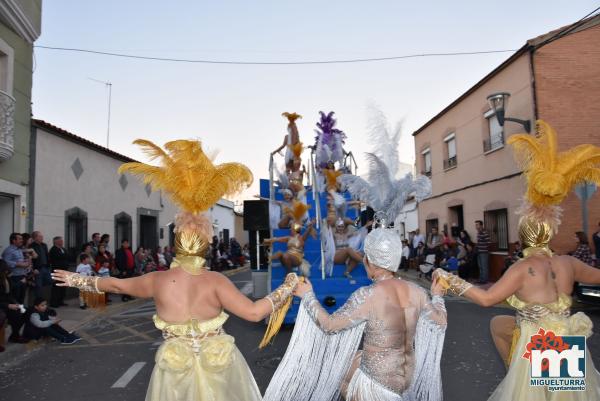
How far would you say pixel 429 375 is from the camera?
10.2ft

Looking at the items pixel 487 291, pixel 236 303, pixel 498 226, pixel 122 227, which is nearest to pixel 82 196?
pixel 122 227

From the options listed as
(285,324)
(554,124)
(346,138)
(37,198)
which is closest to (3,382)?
(285,324)

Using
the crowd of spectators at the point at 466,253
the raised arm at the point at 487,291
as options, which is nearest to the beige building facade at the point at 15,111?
the raised arm at the point at 487,291

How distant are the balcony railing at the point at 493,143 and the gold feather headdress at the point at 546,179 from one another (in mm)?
12110

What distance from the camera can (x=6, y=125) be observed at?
10.3 metres

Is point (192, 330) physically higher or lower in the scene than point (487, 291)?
lower

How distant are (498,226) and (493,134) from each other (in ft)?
9.76

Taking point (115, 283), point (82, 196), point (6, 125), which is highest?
point (6, 125)

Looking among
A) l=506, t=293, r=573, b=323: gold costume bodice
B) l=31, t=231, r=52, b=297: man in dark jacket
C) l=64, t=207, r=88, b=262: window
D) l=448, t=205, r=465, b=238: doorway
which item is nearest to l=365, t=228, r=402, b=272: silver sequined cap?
l=506, t=293, r=573, b=323: gold costume bodice

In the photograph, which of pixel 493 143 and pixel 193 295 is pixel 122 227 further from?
pixel 193 295

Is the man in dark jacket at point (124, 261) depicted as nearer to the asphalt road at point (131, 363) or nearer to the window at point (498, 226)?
the asphalt road at point (131, 363)

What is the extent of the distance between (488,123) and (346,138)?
6.91 m

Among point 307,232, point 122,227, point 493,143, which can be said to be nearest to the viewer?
point 307,232

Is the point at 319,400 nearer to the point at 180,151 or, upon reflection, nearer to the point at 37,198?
the point at 180,151
